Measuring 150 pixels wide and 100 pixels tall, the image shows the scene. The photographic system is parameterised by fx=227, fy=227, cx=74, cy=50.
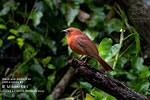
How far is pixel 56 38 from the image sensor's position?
426 centimetres

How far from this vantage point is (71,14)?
13.1ft

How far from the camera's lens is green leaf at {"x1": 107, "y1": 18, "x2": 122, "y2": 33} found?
399cm

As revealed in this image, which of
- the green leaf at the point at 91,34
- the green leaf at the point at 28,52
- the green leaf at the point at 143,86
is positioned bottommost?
the green leaf at the point at 143,86

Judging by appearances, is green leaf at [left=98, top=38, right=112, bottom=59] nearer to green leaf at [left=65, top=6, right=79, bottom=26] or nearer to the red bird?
the red bird

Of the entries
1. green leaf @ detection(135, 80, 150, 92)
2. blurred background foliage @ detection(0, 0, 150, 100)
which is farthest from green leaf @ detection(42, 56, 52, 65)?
green leaf @ detection(135, 80, 150, 92)

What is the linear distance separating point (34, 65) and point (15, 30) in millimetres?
681

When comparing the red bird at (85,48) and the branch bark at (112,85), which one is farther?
the red bird at (85,48)

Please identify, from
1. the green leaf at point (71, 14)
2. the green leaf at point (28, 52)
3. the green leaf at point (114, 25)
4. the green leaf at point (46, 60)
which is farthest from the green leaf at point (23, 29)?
the green leaf at point (114, 25)

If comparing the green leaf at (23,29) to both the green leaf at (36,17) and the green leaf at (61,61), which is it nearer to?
the green leaf at (36,17)

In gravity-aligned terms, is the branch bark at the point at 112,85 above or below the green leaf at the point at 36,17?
below

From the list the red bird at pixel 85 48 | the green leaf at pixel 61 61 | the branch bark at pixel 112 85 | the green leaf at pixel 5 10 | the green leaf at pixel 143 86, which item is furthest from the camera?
the green leaf at pixel 61 61

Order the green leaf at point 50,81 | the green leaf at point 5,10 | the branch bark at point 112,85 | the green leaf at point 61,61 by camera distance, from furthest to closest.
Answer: the green leaf at point 61,61, the green leaf at point 5,10, the green leaf at point 50,81, the branch bark at point 112,85

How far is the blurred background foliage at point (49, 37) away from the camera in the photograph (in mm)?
3883

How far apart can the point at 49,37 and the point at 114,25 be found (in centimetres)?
119
